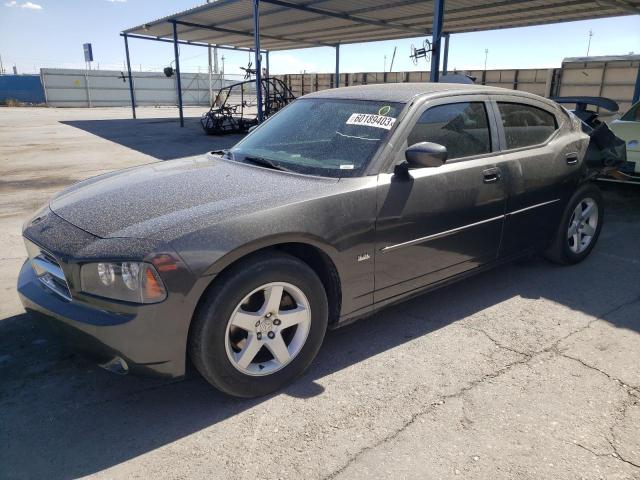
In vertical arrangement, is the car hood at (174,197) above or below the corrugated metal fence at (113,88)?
below

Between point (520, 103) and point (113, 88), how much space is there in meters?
40.4

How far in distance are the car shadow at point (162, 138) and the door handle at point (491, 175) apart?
9227 mm

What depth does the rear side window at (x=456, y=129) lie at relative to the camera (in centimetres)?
312

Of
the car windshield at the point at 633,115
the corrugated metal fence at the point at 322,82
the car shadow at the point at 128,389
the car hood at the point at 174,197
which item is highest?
the corrugated metal fence at the point at 322,82

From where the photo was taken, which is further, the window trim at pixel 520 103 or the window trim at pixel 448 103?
the window trim at pixel 520 103

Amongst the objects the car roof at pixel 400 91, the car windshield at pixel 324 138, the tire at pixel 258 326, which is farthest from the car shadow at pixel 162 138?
the tire at pixel 258 326

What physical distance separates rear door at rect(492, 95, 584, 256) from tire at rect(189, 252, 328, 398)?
187cm

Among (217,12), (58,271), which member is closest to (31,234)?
(58,271)

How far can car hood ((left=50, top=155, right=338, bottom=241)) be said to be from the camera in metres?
2.31

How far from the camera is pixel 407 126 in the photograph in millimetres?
3020

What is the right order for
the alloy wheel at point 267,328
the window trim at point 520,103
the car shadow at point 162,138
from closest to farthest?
the alloy wheel at point 267,328
the window trim at point 520,103
the car shadow at point 162,138

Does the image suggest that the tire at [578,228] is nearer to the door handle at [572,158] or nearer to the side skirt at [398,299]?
the door handle at [572,158]

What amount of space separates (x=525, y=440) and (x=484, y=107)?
2.36 meters

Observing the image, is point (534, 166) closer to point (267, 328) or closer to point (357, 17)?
point (267, 328)
